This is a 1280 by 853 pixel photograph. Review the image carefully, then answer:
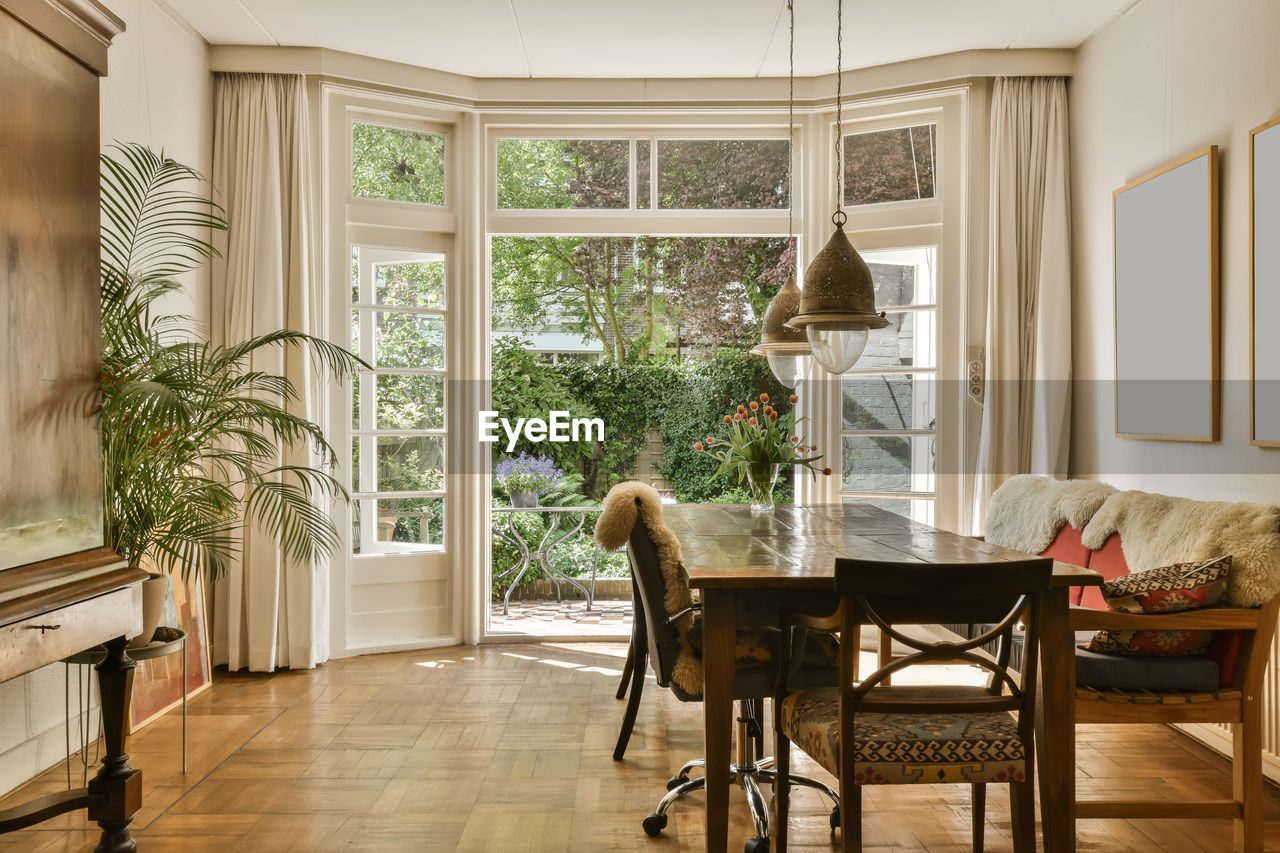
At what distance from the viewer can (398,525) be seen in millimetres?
4945

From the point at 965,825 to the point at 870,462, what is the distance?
246cm

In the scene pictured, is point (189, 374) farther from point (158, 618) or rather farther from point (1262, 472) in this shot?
point (1262, 472)

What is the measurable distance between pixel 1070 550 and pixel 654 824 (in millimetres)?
1926

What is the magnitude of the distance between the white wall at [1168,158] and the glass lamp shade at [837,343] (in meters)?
1.45

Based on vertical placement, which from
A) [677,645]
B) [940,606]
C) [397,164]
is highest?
[397,164]

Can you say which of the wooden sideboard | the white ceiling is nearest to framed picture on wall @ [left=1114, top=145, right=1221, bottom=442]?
the white ceiling

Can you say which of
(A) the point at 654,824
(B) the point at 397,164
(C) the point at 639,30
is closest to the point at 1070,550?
(A) the point at 654,824

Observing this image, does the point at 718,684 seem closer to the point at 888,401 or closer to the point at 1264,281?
the point at 1264,281

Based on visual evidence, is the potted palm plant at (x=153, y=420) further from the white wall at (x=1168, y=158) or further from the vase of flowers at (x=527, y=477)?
the vase of flowers at (x=527, y=477)

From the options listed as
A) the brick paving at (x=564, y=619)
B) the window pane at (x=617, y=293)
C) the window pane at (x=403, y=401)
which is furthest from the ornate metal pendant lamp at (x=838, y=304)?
the window pane at (x=617, y=293)

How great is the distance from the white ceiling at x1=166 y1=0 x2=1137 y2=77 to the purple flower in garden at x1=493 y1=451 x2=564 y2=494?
3.17 metres

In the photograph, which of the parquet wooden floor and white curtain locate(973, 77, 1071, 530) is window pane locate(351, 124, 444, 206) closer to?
the parquet wooden floor

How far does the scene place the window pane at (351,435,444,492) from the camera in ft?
15.9

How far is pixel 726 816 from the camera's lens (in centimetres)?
242
